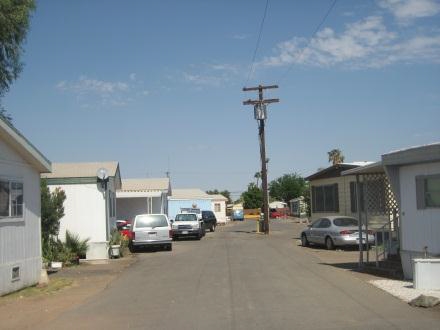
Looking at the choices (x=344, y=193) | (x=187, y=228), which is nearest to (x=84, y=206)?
(x=187, y=228)

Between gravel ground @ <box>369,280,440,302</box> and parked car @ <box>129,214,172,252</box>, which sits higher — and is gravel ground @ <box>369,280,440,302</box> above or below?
below

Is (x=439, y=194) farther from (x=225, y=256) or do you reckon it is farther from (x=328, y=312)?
(x=225, y=256)

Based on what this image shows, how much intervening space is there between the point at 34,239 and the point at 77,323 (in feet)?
19.8

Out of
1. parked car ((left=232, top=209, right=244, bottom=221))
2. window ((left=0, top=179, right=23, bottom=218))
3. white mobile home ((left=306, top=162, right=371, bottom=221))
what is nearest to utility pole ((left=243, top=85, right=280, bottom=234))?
white mobile home ((left=306, top=162, right=371, bottom=221))

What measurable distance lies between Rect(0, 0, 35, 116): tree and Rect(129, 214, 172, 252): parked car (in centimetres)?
706

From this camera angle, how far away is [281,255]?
21594 millimetres

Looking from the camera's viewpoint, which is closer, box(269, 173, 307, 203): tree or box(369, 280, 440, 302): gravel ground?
box(369, 280, 440, 302): gravel ground

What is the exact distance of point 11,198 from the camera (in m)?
13.7

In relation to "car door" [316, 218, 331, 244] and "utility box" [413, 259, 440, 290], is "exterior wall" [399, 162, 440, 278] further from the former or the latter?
"car door" [316, 218, 331, 244]

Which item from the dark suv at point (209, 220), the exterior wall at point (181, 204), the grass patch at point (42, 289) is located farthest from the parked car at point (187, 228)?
the exterior wall at point (181, 204)

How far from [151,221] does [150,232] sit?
60 centimetres

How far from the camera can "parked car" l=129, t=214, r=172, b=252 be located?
24922mm

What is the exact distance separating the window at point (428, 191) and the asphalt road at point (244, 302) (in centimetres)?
221

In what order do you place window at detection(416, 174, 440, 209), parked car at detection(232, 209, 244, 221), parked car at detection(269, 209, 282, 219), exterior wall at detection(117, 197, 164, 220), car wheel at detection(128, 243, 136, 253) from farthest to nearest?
parked car at detection(269, 209, 282, 219) < parked car at detection(232, 209, 244, 221) < exterior wall at detection(117, 197, 164, 220) < car wheel at detection(128, 243, 136, 253) < window at detection(416, 174, 440, 209)
